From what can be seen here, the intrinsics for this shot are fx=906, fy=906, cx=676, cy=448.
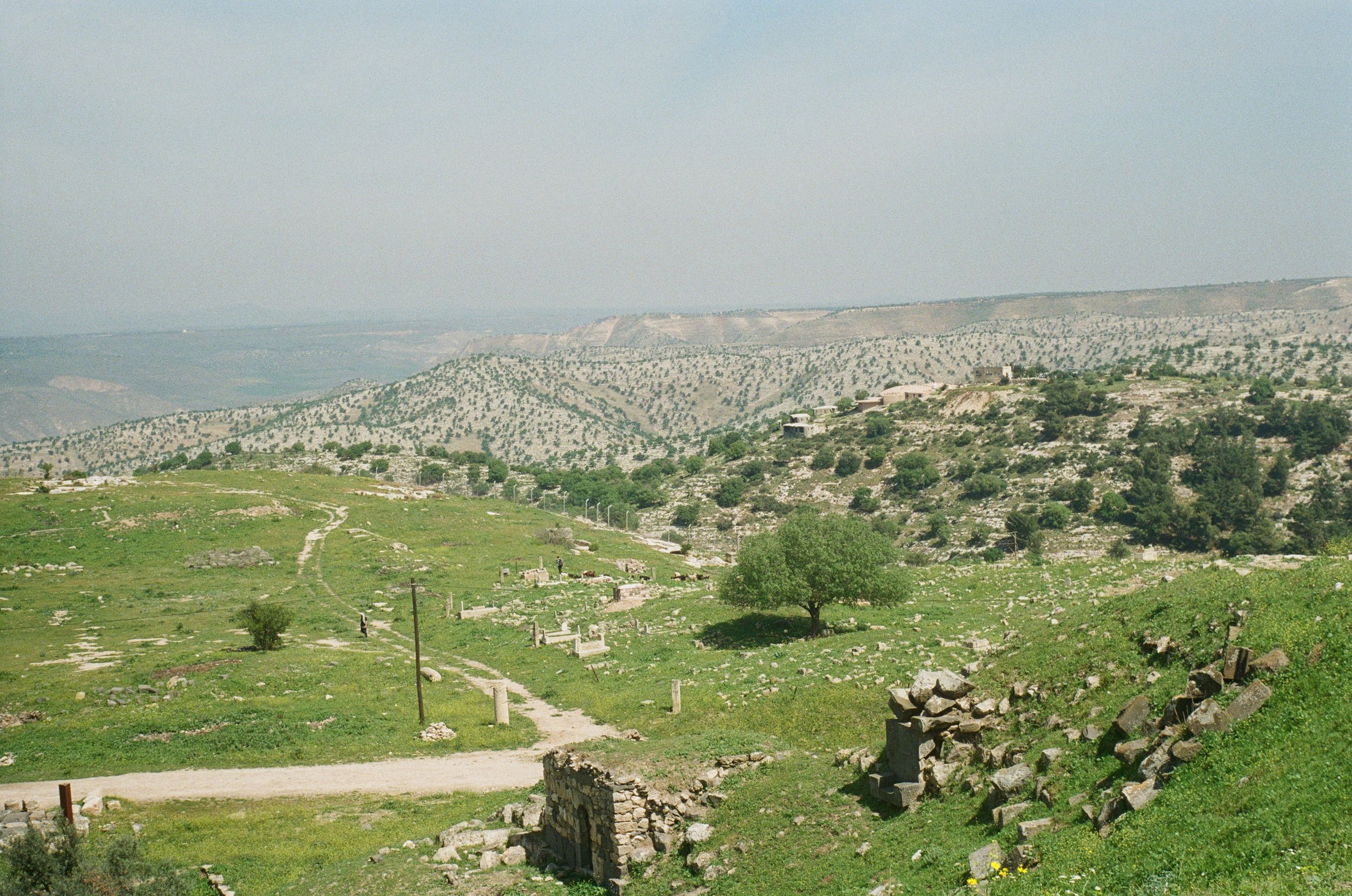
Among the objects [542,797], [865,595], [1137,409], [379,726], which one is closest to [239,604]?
[379,726]

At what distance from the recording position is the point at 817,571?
37.9 m

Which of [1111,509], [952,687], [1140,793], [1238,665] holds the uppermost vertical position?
[1238,665]

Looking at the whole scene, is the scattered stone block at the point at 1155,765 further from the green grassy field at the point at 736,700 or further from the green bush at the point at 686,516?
the green bush at the point at 686,516

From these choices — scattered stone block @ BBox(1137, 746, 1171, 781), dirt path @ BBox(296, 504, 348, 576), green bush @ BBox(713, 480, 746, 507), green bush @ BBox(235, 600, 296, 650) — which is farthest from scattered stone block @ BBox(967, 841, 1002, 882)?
green bush @ BBox(713, 480, 746, 507)

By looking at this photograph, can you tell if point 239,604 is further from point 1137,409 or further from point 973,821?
point 1137,409

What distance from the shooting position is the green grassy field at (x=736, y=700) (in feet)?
33.6

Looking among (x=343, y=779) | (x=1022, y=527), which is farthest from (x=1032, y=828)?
(x=1022, y=527)

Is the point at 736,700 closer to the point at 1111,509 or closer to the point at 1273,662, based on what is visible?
the point at 1273,662

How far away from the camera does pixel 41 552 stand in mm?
66875

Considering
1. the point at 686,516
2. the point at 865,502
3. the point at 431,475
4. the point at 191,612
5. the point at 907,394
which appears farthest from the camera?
the point at 907,394

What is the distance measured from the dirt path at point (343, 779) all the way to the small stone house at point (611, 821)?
7.48 m

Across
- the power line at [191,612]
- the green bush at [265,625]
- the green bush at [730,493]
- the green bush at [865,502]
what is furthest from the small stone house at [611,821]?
the green bush at [730,493]

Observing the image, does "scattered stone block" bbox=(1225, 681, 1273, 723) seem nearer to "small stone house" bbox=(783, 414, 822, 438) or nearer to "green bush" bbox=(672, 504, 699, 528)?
"green bush" bbox=(672, 504, 699, 528)

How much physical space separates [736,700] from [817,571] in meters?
10.7
